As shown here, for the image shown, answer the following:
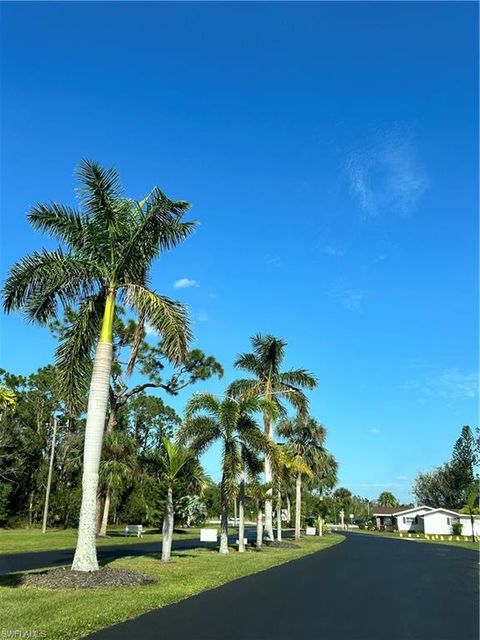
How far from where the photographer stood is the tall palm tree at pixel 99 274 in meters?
16.2

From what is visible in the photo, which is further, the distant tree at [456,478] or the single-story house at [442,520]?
the distant tree at [456,478]

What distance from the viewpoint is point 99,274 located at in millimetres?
17094

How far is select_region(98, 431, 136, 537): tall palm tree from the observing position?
37213 mm

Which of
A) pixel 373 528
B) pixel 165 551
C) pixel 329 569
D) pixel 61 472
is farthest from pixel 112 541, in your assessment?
pixel 373 528

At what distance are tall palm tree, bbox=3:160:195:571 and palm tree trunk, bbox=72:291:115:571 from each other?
1.4 inches

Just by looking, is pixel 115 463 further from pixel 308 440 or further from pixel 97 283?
pixel 97 283

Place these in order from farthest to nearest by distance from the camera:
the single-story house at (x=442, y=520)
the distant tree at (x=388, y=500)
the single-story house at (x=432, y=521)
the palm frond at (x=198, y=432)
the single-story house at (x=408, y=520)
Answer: the distant tree at (x=388, y=500) < the single-story house at (x=408, y=520) < the single-story house at (x=442, y=520) < the single-story house at (x=432, y=521) < the palm frond at (x=198, y=432)

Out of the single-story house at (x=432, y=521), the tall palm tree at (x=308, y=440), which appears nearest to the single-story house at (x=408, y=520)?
the single-story house at (x=432, y=521)

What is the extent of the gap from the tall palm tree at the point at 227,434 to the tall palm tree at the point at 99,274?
30.0 ft

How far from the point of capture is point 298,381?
3544 centimetres

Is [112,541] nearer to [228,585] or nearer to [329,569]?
[329,569]

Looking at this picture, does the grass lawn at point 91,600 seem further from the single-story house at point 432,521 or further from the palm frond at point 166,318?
the single-story house at point 432,521

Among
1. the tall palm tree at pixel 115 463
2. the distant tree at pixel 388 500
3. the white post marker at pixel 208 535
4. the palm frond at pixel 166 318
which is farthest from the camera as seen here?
the distant tree at pixel 388 500

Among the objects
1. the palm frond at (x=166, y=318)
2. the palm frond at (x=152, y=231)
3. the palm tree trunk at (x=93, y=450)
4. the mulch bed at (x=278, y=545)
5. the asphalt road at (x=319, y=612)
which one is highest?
the palm frond at (x=152, y=231)
